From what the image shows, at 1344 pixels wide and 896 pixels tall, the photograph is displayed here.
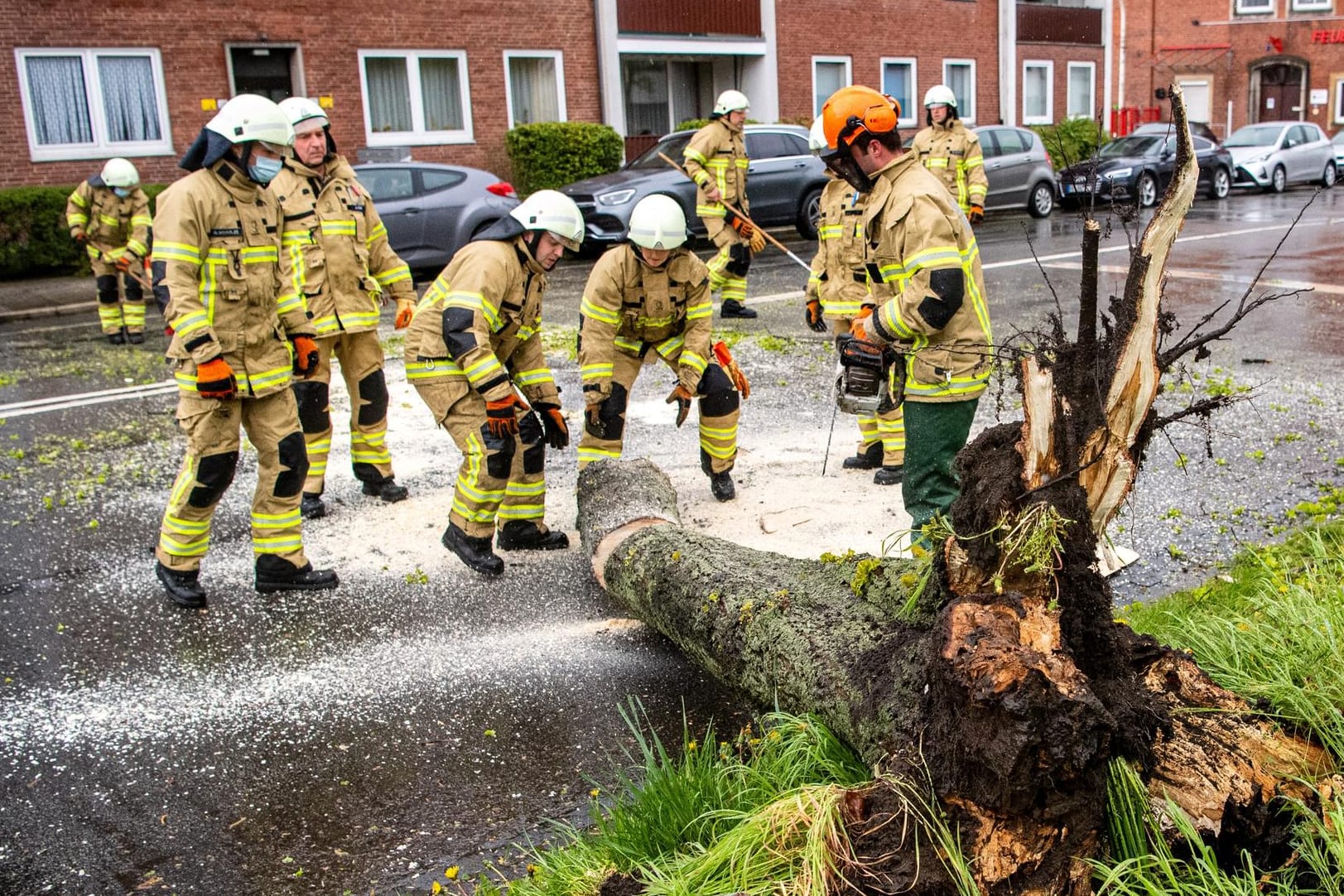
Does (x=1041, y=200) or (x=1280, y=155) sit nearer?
(x=1041, y=200)

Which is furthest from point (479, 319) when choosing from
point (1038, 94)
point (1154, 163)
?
point (1038, 94)

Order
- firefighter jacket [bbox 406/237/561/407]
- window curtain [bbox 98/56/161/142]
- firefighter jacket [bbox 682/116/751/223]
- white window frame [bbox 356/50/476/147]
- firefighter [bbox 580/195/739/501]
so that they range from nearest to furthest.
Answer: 1. firefighter jacket [bbox 406/237/561/407]
2. firefighter [bbox 580/195/739/501]
3. firefighter jacket [bbox 682/116/751/223]
4. window curtain [bbox 98/56/161/142]
5. white window frame [bbox 356/50/476/147]

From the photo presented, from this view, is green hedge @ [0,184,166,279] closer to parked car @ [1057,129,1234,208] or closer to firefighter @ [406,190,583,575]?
firefighter @ [406,190,583,575]

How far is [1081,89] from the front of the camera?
108 feet

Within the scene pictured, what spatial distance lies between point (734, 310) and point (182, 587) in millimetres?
7099

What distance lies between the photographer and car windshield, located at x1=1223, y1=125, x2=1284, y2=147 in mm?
26953

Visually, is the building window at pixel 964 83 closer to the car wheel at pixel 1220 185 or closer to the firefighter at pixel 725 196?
the car wheel at pixel 1220 185

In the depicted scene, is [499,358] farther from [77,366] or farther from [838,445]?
[77,366]

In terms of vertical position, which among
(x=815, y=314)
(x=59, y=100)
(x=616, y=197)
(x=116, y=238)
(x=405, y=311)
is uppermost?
(x=59, y=100)

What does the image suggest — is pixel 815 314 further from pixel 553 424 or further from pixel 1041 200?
pixel 1041 200

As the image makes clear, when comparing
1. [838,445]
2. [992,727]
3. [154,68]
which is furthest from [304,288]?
[154,68]

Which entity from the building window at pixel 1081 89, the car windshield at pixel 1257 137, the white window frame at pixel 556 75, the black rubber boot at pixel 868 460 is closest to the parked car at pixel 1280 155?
the car windshield at pixel 1257 137

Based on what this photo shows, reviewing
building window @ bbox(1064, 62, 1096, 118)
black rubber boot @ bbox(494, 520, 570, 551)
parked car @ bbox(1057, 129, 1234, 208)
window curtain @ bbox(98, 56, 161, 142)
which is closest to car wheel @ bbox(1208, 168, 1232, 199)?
parked car @ bbox(1057, 129, 1234, 208)

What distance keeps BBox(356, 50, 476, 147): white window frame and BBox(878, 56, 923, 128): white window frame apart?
10509 millimetres
